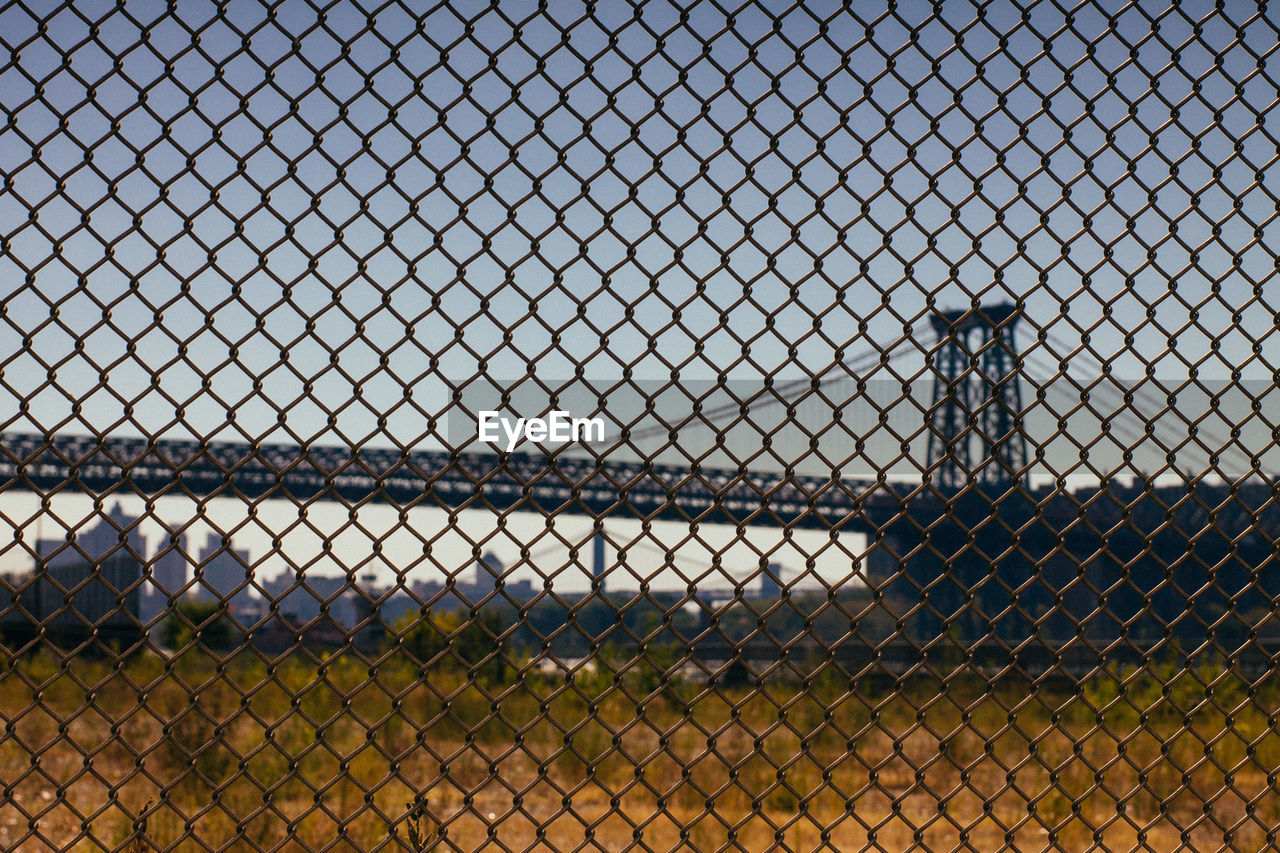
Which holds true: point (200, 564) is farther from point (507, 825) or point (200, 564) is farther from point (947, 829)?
point (947, 829)

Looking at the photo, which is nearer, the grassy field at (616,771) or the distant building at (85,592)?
the distant building at (85,592)

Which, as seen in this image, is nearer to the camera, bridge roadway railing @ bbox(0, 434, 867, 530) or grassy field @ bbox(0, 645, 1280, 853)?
bridge roadway railing @ bbox(0, 434, 867, 530)

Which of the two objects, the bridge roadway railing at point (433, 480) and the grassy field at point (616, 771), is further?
the grassy field at point (616, 771)

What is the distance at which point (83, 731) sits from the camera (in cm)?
759

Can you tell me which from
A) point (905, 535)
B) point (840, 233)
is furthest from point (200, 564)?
point (905, 535)

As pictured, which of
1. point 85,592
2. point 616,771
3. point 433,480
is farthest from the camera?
point 85,592

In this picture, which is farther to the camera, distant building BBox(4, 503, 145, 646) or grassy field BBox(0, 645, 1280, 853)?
grassy field BBox(0, 645, 1280, 853)

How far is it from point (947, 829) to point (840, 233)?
403cm

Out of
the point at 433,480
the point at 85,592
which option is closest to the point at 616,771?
the point at 433,480

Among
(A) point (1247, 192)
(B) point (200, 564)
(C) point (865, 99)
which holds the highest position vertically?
(A) point (1247, 192)

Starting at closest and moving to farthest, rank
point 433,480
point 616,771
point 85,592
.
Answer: point 433,480, point 616,771, point 85,592

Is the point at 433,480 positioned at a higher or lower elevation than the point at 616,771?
higher

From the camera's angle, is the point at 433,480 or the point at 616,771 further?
the point at 616,771

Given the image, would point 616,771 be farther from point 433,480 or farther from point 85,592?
point 85,592
